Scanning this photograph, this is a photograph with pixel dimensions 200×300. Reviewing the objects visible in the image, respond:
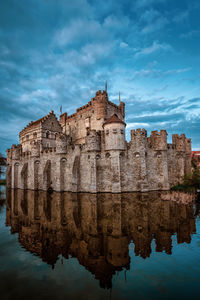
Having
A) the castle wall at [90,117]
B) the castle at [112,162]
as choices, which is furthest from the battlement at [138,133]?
the castle wall at [90,117]

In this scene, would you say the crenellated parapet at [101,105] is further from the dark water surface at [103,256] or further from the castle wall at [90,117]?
the dark water surface at [103,256]

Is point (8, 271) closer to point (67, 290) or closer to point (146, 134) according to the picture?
point (67, 290)

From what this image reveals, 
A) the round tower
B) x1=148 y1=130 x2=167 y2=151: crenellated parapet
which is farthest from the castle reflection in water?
x1=148 y1=130 x2=167 y2=151: crenellated parapet

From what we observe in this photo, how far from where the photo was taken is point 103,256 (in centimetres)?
779

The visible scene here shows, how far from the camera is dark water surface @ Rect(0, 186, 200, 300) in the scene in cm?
561

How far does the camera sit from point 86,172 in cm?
2564

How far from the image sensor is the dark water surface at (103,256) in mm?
5613

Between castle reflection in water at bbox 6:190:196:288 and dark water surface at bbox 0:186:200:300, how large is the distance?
1.6 inches

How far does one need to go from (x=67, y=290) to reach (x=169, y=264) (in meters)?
4.30

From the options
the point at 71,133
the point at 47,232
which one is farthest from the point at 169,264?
the point at 71,133

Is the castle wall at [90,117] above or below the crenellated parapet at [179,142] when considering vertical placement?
above

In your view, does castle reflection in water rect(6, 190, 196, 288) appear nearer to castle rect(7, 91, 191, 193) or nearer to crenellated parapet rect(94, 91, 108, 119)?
castle rect(7, 91, 191, 193)

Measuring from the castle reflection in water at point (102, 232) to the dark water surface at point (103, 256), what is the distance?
0.04m

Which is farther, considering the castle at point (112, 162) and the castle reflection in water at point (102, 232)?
the castle at point (112, 162)
